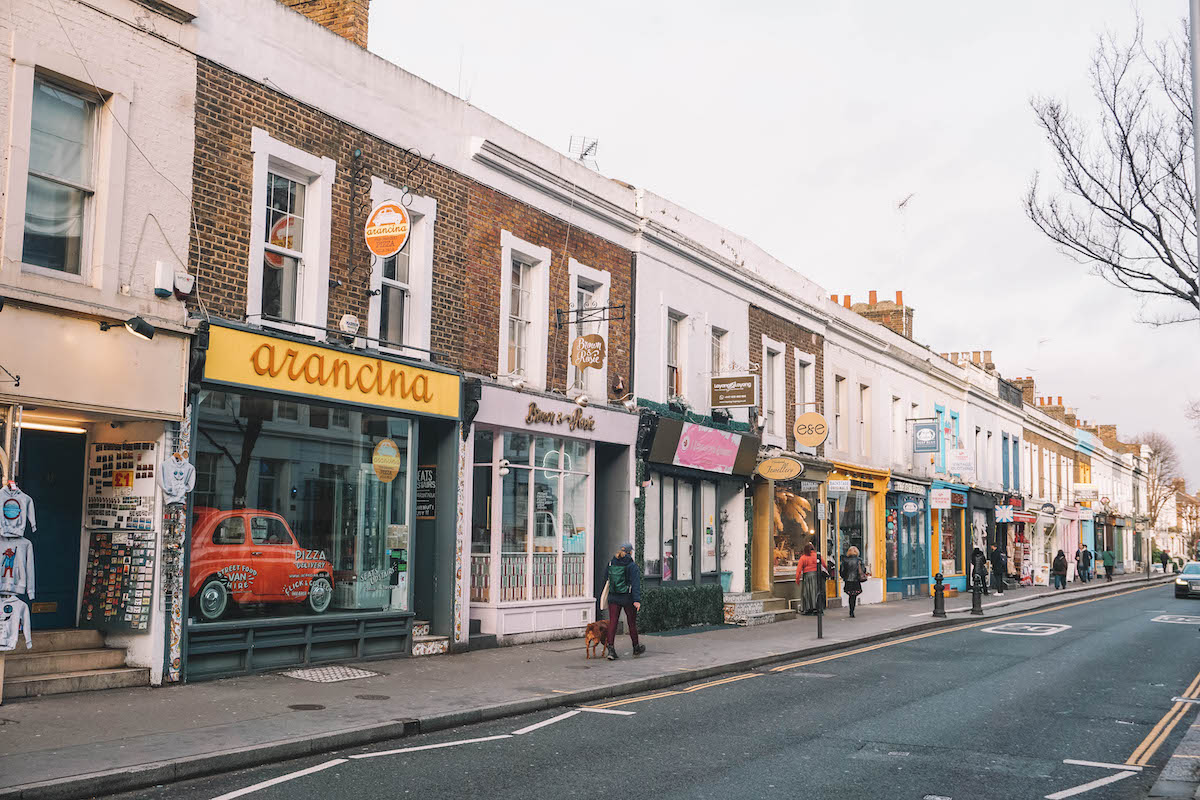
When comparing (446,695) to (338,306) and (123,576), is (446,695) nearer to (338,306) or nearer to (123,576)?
(123,576)

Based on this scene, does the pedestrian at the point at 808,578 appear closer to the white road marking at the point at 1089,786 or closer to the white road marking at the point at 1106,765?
the white road marking at the point at 1106,765

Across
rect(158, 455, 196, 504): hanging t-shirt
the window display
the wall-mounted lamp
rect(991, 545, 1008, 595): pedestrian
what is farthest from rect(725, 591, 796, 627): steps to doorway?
rect(991, 545, 1008, 595): pedestrian

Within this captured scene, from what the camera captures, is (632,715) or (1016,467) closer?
(632,715)

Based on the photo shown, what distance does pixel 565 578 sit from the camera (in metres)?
18.2

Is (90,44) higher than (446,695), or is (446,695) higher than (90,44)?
(90,44)

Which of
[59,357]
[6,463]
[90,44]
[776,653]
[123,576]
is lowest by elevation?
[776,653]

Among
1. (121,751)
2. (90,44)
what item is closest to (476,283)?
(90,44)

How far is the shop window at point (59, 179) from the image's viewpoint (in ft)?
34.8

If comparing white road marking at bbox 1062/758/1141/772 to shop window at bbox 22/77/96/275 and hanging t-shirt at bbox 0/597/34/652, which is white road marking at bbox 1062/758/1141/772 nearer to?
hanging t-shirt at bbox 0/597/34/652

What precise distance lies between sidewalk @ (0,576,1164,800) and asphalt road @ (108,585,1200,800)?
245 millimetres

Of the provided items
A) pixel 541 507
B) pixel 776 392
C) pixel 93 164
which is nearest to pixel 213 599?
pixel 93 164

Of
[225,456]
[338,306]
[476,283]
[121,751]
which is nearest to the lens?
[121,751]

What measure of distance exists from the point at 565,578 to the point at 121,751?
34.9 ft

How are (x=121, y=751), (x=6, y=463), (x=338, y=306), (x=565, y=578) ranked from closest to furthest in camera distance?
(x=121, y=751) < (x=6, y=463) < (x=338, y=306) < (x=565, y=578)
